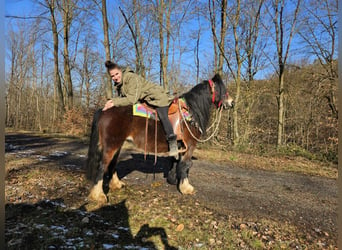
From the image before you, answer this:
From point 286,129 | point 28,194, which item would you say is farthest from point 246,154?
point 28,194

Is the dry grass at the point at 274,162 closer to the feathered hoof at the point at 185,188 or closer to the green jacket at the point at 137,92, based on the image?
the feathered hoof at the point at 185,188

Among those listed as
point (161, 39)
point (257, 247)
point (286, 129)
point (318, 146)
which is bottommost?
point (257, 247)

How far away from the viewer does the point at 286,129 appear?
10.7 meters

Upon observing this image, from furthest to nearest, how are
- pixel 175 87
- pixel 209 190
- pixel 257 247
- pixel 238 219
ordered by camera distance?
1. pixel 175 87
2. pixel 209 190
3. pixel 238 219
4. pixel 257 247

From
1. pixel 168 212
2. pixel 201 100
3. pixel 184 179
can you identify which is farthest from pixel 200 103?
pixel 168 212

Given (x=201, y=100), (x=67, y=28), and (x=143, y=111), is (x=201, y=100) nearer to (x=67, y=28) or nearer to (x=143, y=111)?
(x=143, y=111)

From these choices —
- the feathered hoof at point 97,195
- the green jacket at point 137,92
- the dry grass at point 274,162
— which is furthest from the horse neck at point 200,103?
the dry grass at point 274,162

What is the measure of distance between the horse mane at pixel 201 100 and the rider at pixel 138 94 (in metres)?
0.63

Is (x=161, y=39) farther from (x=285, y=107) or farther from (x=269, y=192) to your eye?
(x=269, y=192)

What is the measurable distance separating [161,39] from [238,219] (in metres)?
12.4

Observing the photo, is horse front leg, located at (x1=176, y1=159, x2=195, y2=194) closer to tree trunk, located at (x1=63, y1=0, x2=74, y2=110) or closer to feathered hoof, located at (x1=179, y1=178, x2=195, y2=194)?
feathered hoof, located at (x1=179, y1=178, x2=195, y2=194)

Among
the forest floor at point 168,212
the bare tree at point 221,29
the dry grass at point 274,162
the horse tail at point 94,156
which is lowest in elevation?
the forest floor at point 168,212

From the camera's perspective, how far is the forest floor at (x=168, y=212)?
114 inches

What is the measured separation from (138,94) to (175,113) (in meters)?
0.87
